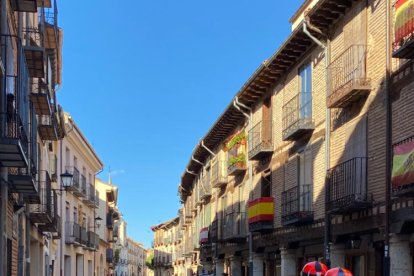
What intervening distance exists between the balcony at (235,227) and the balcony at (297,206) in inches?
201

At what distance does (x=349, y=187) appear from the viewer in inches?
526

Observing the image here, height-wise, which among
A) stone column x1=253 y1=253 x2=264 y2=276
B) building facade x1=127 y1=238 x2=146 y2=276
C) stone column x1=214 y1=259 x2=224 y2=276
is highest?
stone column x1=253 y1=253 x2=264 y2=276

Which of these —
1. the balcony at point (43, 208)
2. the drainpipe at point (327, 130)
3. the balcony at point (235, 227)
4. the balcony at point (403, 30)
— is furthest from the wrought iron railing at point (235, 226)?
the balcony at point (403, 30)

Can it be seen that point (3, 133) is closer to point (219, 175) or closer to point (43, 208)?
point (43, 208)

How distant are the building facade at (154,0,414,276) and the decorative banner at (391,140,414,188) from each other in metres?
0.02

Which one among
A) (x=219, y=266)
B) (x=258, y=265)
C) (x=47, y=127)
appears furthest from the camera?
(x=219, y=266)

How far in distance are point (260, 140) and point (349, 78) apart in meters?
7.37

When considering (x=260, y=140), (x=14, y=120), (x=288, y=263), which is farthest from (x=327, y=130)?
(x=14, y=120)

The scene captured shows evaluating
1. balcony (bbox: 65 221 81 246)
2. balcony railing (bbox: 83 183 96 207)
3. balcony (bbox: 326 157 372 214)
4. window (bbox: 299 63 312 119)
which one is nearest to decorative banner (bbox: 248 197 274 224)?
window (bbox: 299 63 312 119)

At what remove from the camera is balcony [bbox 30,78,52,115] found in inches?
586

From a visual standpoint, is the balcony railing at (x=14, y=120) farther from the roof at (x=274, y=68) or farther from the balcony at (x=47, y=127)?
the balcony at (x=47, y=127)

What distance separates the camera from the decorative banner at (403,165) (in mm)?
10348

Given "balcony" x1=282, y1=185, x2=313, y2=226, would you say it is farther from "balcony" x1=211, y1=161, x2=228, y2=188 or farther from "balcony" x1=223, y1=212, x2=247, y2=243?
"balcony" x1=211, y1=161, x2=228, y2=188

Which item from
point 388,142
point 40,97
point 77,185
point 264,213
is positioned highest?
point 40,97
